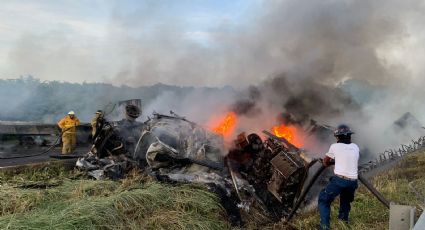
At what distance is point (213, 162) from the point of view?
9461 millimetres

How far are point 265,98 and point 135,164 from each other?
7985 millimetres

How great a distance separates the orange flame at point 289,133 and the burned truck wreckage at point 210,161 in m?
4.10

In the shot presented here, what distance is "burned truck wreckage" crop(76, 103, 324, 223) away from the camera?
28.8 ft

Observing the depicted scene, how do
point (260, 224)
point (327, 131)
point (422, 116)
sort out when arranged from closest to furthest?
point (260, 224) → point (327, 131) → point (422, 116)

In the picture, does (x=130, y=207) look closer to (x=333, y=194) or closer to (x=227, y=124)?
(x=333, y=194)

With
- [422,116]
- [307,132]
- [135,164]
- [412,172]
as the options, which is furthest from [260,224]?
[422,116]

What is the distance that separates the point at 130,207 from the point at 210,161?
9.78 ft

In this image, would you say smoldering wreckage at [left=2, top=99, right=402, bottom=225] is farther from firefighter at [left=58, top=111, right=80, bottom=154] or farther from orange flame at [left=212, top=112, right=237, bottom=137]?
firefighter at [left=58, top=111, right=80, bottom=154]

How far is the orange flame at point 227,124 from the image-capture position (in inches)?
542

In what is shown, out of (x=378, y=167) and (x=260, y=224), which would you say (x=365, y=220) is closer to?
(x=260, y=224)

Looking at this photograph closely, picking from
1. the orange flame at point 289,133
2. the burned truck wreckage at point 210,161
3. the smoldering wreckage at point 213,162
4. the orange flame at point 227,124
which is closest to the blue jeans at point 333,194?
the smoldering wreckage at point 213,162

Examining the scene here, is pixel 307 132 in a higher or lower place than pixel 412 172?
higher

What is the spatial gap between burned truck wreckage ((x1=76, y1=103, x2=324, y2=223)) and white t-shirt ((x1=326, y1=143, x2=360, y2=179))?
1.77 m

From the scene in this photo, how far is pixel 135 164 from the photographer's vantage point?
Result: 33.5 ft
